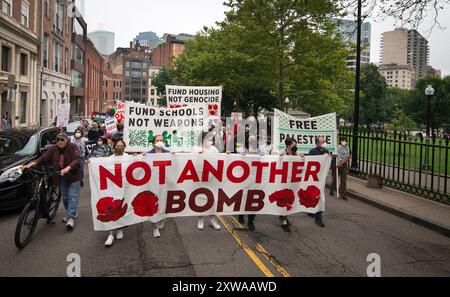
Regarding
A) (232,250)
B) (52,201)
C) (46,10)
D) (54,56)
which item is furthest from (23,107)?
(232,250)

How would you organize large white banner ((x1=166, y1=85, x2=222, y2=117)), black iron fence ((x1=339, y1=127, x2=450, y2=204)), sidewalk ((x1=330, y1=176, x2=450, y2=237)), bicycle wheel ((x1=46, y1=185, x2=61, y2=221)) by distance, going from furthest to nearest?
large white banner ((x1=166, y1=85, x2=222, y2=117)), black iron fence ((x1=339, y1=127, x2=450, y2=204)), sidewalk ((x1=330, y1=176, x2=450, y2=237)), bicycle wheel ((x1=46, y1=185, x2=61, y2=221))

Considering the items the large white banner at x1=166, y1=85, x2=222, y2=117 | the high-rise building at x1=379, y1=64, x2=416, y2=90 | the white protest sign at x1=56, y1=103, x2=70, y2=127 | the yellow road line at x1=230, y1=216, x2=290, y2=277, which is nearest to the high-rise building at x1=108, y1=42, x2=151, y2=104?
the large white banner at x1=166, y1=85, x2=222, y2=117

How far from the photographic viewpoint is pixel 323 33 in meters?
18.2

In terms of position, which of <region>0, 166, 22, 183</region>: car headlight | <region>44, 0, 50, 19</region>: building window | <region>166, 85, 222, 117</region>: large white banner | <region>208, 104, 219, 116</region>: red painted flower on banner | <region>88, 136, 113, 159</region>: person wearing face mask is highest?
<region>44, 0, 50, 19</region>: building window

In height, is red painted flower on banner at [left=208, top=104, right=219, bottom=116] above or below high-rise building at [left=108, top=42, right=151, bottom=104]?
below

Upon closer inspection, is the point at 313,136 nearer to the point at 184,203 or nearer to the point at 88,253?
the point at 184,203

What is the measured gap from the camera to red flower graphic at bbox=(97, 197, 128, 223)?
630 centimetres

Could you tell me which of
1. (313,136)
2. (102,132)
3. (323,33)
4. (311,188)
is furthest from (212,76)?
(311,188)

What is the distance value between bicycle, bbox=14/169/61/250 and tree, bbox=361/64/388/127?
73510mm

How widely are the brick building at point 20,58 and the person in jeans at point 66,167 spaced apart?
69.6ft

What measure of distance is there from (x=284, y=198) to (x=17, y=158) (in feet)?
18.7

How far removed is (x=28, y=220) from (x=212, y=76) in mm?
21691

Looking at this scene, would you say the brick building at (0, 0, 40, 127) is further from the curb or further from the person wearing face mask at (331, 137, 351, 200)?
the curb

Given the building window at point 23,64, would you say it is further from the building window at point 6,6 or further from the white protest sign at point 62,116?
the white protest sign at point 62,116
